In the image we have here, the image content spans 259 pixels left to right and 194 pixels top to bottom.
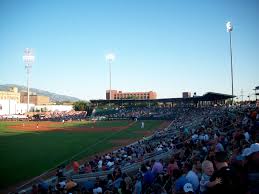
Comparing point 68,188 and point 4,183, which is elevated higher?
point 68,188

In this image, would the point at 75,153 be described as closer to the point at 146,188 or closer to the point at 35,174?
the point at 35,174

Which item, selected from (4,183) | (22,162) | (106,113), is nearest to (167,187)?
(4,183)

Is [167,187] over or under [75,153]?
over

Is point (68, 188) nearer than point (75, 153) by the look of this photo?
Yes

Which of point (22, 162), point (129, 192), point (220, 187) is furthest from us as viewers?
point (22, 162)

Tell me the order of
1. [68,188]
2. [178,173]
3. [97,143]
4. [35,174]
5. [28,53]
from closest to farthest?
[178,173] < [68,188] < [35,174] < [97,143] < [28,53]

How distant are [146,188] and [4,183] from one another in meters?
11.6

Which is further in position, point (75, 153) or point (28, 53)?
point (28, 53)

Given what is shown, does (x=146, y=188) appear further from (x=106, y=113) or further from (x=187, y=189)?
(x=106, y=113)

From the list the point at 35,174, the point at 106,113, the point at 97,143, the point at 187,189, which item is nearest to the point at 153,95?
the point at 106,113

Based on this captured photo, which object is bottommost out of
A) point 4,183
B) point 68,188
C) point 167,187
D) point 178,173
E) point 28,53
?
point 4,183

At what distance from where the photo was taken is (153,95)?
198000 millimetres

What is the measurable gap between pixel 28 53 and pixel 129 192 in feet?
266

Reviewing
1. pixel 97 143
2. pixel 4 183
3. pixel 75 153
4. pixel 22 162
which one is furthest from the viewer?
pixel 97 143
